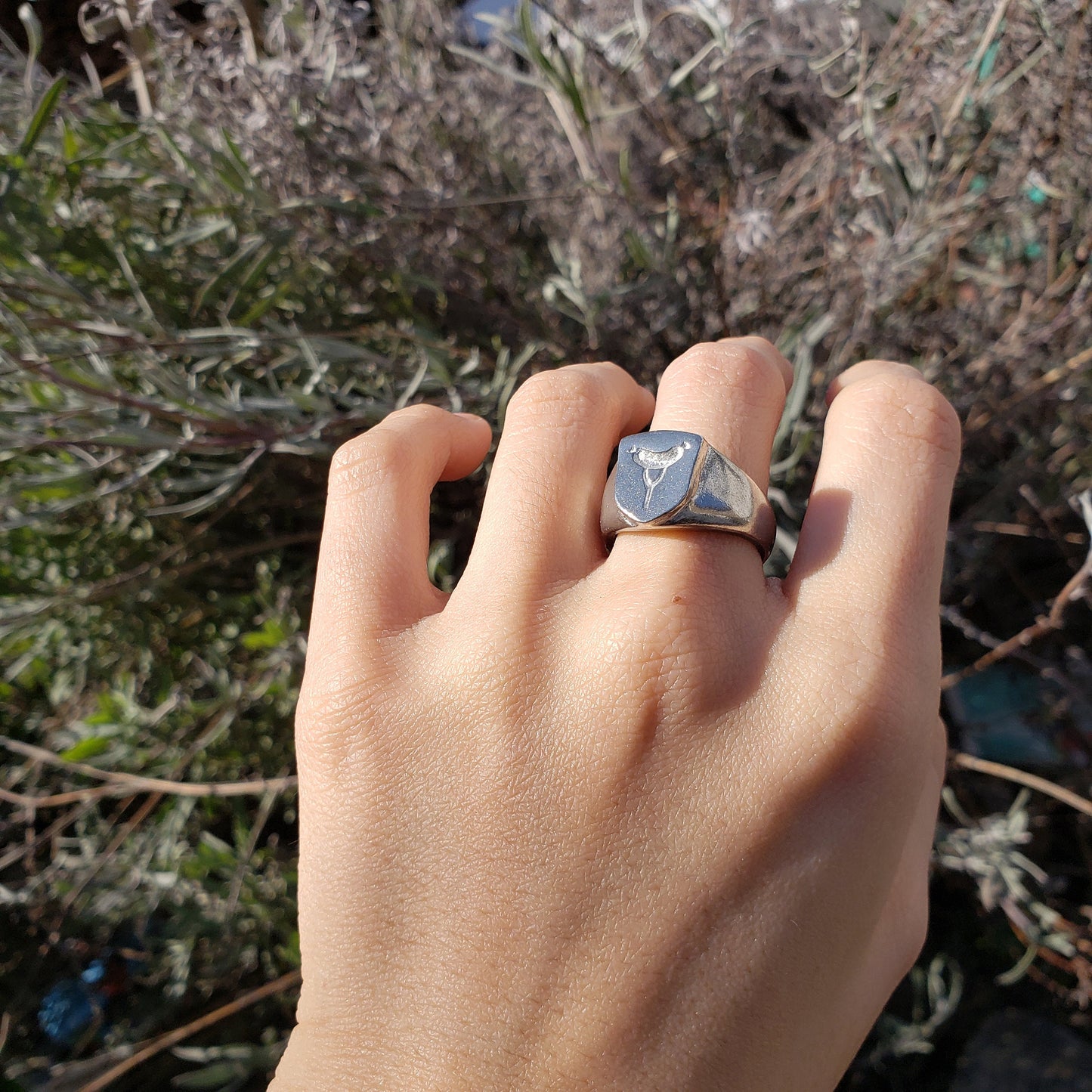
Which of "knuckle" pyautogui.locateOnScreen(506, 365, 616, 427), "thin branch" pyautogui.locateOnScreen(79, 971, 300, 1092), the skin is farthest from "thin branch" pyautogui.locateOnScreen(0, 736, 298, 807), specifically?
"knuckle" pyautogui.locateOnScreen(506, 365, 616, 427)

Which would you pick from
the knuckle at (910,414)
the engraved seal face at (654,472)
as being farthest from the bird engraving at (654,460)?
the knuckle at (910,414)

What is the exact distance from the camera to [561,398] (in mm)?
976

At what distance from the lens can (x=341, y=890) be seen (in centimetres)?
83

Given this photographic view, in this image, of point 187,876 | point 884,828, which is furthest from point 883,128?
point 187,876

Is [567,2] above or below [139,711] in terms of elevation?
above

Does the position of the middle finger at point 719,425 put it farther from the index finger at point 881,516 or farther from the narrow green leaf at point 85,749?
the narrow green leaf at point 85,749

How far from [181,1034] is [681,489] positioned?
139 cm

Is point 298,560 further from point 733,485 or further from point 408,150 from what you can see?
point 733,485

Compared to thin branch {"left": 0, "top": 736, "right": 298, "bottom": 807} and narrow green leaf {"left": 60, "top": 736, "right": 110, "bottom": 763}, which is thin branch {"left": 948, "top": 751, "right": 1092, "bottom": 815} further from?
A: narrow green leaf {"left": 60, "top": 736, "right": 110, "bottom": 763}

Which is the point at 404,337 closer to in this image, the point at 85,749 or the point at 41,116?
the point at 41,116

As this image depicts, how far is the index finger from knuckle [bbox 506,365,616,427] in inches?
10.9

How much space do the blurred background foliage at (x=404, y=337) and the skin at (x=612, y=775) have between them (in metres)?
0.38

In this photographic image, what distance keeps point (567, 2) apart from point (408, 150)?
14.2 inches

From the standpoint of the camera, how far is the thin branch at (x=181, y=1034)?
1.44 meters
